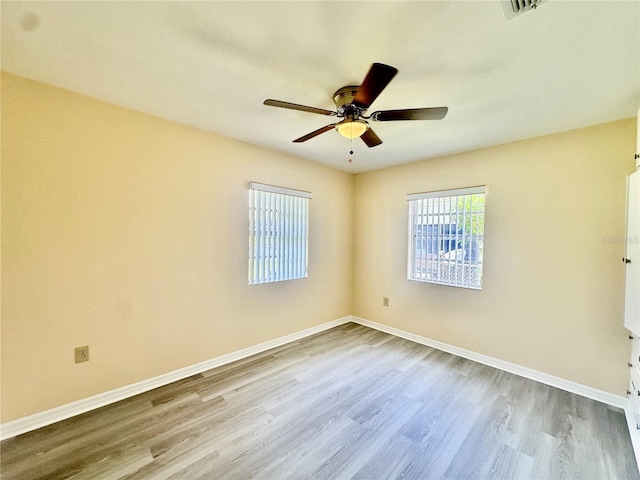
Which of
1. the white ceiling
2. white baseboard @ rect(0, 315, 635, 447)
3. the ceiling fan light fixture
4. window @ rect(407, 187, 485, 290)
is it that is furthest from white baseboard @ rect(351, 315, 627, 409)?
the ceiling fan light fixture

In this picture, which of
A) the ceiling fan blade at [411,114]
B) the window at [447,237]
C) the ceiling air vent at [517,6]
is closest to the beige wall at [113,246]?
the ceiling fan blade at [411,114]

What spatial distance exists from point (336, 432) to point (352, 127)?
2.17 meters

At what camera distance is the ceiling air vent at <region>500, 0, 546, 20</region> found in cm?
112

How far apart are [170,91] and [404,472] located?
2950 millimetres

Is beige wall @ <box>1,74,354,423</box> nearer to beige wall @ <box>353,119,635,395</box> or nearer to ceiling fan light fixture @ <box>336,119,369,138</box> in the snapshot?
ceiling fan light fixture @ <box>336,119,369,138</box>

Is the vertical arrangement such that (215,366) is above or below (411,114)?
below

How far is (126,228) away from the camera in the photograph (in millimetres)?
2174

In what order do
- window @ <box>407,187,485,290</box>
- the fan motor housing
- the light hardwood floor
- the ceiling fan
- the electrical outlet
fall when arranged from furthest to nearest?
window @ <box>407,187,485,290</box> < the electrical outlet < the fan motor housing < the light hardwood floor < the ceiling fan

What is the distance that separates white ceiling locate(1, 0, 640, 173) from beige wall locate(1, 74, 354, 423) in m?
0.31

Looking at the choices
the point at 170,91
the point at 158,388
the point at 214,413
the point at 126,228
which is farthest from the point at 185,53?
the point at 158,388

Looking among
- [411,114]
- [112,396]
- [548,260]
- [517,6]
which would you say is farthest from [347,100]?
[112,396]

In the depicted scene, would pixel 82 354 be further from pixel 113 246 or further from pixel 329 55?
pixel 329 55

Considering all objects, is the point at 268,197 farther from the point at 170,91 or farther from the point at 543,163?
the point at 543,163

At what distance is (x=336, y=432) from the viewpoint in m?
1.82
